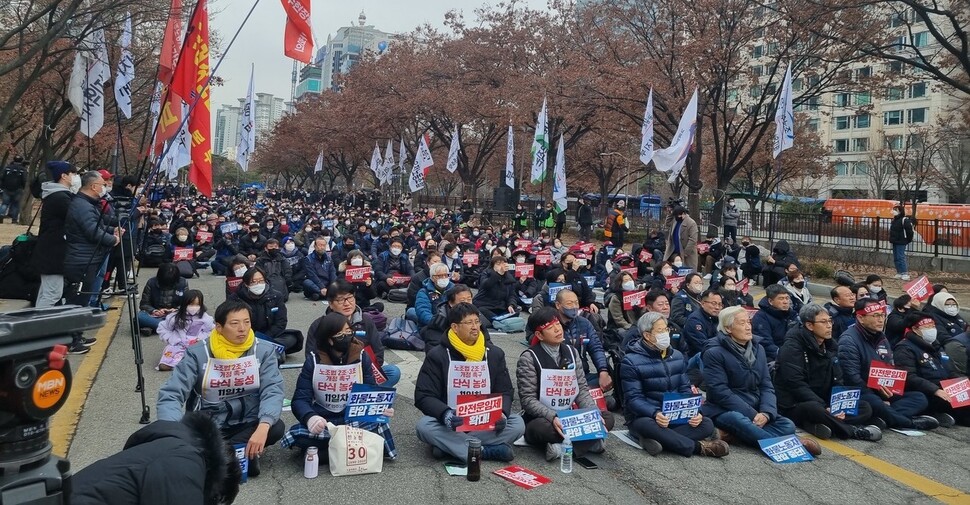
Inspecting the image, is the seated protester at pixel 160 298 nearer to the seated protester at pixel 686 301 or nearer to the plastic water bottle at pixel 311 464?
the plastic water bottle at pixel 311 464

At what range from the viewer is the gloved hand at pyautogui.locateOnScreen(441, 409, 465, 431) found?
4957mm

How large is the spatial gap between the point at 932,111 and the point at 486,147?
3629 centimetres

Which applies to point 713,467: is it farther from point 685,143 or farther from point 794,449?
point 685,143

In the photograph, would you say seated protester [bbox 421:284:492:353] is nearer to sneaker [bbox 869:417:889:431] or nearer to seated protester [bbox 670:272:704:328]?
seated protester [bbox 670:272:704:328]

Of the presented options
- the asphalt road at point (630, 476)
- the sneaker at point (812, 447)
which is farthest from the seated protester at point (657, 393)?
the sneaker at point (812, 447)

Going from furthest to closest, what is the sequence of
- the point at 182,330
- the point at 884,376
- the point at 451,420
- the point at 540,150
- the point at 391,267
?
the point at 540,150, the point at 391,267, the point at 182,330, the point at 884,376, the point at 451,420

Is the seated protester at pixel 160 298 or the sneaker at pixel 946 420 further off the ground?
the seated protester at pixel 160 298

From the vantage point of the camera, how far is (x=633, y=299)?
848 centimetres

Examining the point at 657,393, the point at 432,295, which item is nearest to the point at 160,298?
the point at 432,295

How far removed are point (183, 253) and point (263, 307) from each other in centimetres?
658

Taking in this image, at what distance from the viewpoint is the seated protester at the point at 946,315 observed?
7.63 meters

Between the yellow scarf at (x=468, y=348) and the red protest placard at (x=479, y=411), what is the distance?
0.30 metres

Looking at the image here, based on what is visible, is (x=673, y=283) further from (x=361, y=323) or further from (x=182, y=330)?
(x=182, y=330)

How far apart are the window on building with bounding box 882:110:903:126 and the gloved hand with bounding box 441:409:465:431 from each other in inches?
2333
